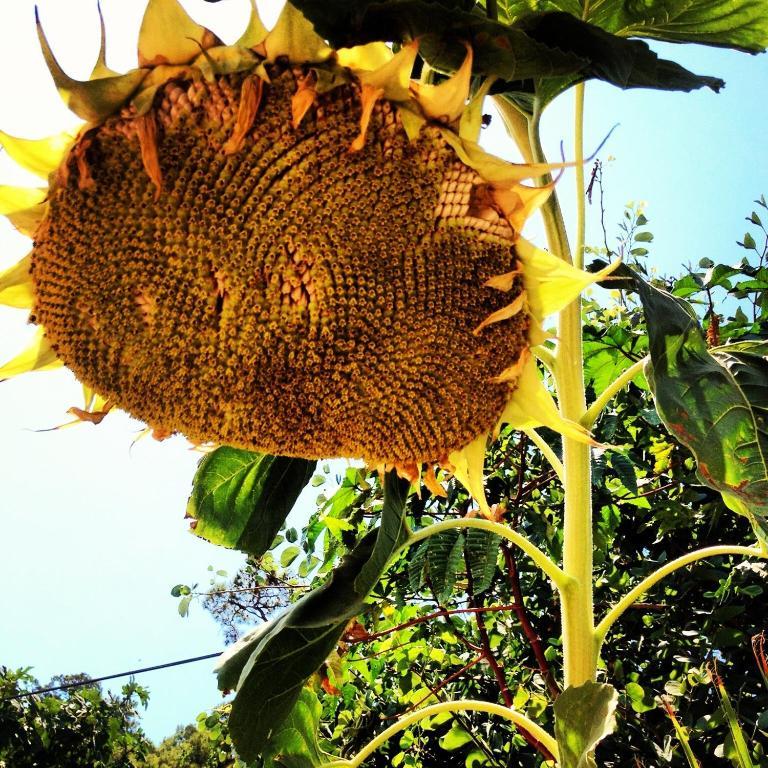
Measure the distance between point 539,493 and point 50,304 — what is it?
6.78 feet

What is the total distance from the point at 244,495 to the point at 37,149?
0.92 metres

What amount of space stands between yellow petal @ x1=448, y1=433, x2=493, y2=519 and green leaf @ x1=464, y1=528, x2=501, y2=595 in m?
0.83

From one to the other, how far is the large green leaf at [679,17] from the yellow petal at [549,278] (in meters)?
0.44

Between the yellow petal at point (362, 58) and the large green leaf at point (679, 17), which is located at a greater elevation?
the large green leaf at point (679, 17)

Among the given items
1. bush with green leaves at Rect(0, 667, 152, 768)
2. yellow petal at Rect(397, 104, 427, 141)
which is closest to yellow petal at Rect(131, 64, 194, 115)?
yellow petal at Rect(397, 104, 427, 141)

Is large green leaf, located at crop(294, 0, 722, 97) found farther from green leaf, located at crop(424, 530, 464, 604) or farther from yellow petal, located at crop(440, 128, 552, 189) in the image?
green leaf, located at crop(424, 530, 464, 604)

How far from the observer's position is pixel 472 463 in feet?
3.84

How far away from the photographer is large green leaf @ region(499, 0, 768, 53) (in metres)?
1.22

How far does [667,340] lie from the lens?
1.19m

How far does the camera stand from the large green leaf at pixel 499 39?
2.83ft

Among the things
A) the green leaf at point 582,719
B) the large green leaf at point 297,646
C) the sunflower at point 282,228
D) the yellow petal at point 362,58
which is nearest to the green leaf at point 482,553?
the large green leaf at point 297,646

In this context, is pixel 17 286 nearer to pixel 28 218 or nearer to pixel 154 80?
pixel 28 218

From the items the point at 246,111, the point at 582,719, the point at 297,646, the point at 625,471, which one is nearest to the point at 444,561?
the point at 625,471

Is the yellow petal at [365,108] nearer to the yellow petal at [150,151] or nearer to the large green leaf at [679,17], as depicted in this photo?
the yellow petal at [150,151]
